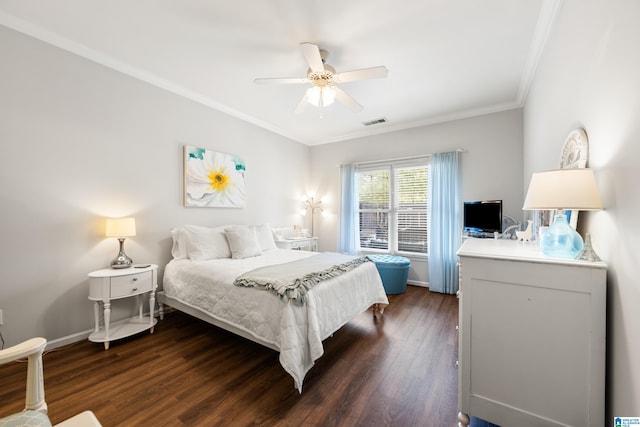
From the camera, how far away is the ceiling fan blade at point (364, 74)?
2.17 m

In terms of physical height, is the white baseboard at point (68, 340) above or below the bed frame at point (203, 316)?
below

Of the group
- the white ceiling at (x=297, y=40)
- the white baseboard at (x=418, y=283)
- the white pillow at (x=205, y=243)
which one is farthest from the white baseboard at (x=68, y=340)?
the white baseboard at (x=418, y=283)

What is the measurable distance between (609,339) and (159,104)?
4198 mm

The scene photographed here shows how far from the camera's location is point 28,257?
2172mm

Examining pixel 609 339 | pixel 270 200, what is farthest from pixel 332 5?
pixel 270 200

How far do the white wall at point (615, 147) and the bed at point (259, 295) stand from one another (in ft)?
4.99

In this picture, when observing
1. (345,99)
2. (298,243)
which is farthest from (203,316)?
(345,99)

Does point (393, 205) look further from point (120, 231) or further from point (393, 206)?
point (120, 231)

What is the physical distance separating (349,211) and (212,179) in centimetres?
255

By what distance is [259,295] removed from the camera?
203 cm

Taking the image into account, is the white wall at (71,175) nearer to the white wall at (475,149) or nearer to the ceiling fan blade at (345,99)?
the ceiling fan blade at (345,99)

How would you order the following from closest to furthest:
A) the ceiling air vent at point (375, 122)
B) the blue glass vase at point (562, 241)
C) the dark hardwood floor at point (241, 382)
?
the blue glass vase at point (562, 241) < the dark hardwood floor at point (241, 382) < the ceiling air vent at point (375, 122)

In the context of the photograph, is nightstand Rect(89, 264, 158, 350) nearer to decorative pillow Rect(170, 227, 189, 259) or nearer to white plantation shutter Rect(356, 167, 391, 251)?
decorative pillow Rect(170, 227, 189, 259)

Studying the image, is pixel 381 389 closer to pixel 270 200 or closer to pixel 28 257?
pixel 28 257
